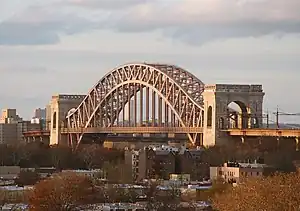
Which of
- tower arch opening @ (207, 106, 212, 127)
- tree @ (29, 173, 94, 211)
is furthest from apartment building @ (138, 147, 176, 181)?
tree @ (29, 173, 94, 211)

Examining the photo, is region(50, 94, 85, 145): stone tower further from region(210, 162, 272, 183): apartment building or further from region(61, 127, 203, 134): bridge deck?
region(210, 162, 272, 183): apartment building

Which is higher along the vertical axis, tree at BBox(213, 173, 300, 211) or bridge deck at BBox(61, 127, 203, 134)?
bridge deck at BBox(61, 127, 203, 134)

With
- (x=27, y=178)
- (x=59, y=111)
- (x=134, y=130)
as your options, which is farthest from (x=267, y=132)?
(x=59, y=111)

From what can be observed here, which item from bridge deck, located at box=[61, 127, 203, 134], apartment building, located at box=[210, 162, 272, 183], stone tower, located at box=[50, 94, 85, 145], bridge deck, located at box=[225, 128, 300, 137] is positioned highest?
stone tower, located at box=[50, 94, 85, 145]

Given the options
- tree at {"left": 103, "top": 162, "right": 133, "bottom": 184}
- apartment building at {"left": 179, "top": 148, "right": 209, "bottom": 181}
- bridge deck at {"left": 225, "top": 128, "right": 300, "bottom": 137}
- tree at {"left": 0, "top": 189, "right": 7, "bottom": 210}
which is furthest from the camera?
bridge deck at {"left": 225, "top": 128, "right": 300, "bottom": 137}

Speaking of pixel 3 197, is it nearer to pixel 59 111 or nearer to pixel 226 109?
pixel 226 109

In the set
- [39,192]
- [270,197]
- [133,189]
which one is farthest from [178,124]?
[270,197]

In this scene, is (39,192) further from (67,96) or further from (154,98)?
(67,96)
